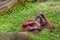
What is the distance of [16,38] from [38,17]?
1822 millimetres

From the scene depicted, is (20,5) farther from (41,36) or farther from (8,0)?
(41,36)

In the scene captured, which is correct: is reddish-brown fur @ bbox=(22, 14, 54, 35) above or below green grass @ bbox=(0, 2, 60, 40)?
above

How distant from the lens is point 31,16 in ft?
34.4

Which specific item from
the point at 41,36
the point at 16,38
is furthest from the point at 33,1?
the point at 16,38

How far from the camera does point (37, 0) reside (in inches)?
547

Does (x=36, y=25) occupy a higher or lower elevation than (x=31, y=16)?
higher

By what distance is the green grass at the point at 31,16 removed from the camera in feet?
27.8

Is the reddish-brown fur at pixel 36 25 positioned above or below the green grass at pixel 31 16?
above

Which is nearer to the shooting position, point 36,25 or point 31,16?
point 36,25

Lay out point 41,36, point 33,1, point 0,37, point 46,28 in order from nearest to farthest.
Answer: point 0,37, point 41,36, point 46,28, point 33,1

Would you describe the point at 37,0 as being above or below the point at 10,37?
below

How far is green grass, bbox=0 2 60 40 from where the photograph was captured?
8469 mm

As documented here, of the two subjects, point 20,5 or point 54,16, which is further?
point 20,5

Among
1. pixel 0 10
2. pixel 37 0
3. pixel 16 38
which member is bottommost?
pixel 37 0
